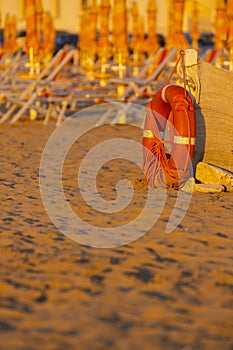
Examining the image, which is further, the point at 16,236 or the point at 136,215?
the point at 136,215

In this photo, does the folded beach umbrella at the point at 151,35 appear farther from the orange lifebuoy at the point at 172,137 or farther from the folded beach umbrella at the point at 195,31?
the orange lifebuoy at the point at 172,137

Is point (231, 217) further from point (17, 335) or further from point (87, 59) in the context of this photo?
point (87, 59)

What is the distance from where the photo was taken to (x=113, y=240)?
358cm

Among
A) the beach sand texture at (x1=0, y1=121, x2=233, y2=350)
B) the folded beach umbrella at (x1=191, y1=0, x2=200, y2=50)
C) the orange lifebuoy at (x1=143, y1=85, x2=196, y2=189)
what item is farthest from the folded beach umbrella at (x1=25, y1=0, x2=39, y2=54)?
the beach sand texture at (x1=0, y1=121, x2=233, y2=350)

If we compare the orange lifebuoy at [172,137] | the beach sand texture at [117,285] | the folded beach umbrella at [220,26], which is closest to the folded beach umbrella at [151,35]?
the folded beach umbrella at [220,26]

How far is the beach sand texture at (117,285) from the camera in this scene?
242 centimetres

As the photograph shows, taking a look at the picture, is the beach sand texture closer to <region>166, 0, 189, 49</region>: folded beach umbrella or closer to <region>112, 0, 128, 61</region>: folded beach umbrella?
<region>112, 0, 128, 61</region>: folded beach umbrella

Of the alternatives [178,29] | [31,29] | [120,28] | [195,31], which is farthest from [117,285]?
[195,31]

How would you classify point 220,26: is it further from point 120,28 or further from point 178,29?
point 120,28

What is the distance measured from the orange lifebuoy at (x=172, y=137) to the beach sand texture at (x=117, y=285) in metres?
0.59

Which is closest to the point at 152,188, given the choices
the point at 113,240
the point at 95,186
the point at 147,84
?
the point at 95,186

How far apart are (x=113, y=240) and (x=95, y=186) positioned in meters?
1.52

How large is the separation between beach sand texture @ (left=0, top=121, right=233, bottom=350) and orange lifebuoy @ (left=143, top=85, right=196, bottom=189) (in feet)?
1.95

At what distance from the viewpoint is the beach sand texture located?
2422 millimetres
